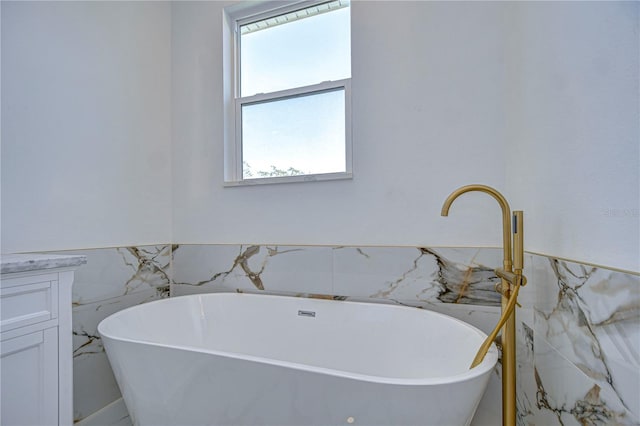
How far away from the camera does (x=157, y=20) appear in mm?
2018

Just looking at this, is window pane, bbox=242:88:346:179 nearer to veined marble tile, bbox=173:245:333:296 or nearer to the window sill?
the window sill

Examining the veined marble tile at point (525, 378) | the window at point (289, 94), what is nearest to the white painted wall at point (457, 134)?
the window at point (289, 94)

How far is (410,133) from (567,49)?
73cm

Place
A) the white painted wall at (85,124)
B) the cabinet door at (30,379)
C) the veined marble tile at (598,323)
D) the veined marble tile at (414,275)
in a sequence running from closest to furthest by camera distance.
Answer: the veined marble tile at (598,323) < the cabinet door at (30,379) < the white painted wall at (85,124) < the veined marble tile at (414,275)

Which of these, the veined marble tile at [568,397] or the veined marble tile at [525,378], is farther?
the veined marble tile at [525,378]

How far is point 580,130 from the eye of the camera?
0.83 metres

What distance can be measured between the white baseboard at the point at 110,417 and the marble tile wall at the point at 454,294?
38 mm

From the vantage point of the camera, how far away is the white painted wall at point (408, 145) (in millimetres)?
1459

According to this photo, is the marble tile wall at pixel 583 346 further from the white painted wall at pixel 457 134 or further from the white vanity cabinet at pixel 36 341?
the white vanity cabinet at pixel 36 341

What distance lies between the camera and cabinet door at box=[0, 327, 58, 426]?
827 millimetres

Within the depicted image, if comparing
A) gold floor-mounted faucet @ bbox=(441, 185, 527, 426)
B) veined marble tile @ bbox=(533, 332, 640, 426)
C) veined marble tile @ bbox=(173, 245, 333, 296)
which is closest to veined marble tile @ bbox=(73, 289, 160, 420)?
veined marble tile @ bbox=(173, 245, 333, 296)

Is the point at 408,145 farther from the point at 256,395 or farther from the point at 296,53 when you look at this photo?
the point at 256,395

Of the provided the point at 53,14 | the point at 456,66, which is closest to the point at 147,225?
the point at 53,14

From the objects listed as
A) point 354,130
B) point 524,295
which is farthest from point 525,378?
point 354,130
